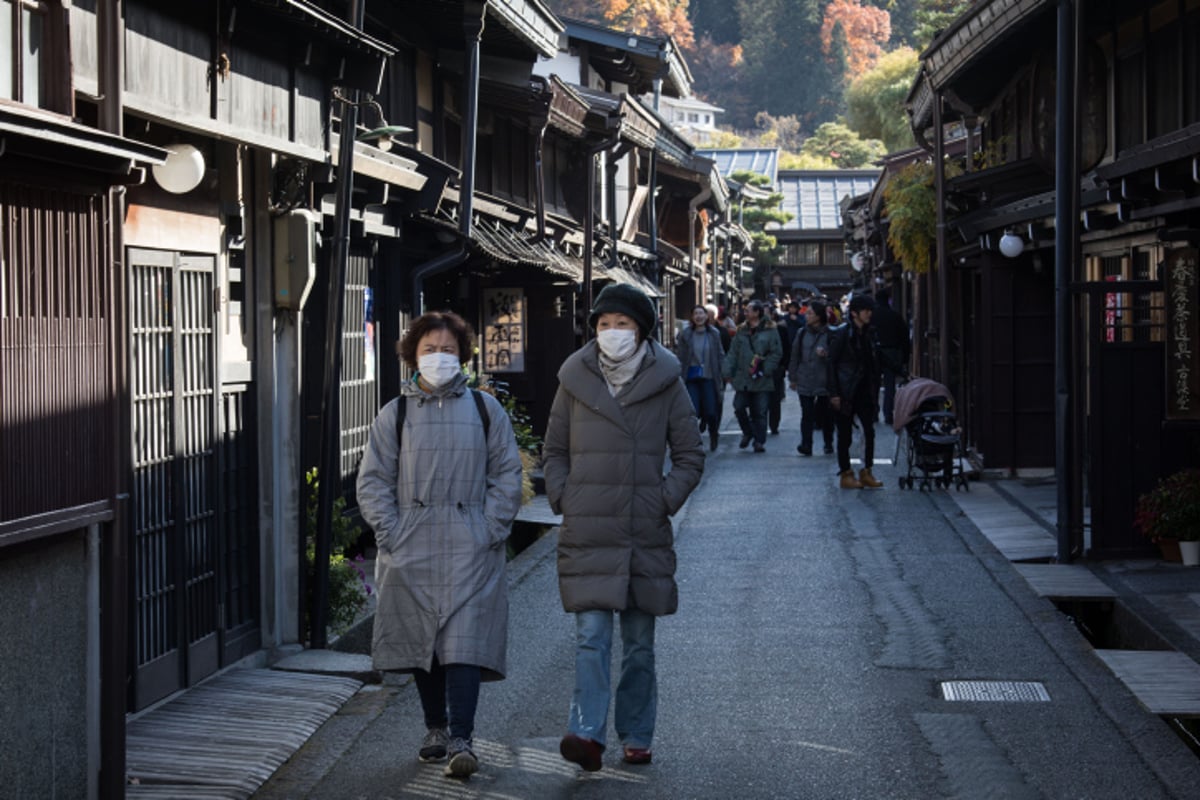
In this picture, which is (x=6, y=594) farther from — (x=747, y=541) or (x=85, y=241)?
(x=747, y=541)

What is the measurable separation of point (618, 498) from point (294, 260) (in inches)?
128

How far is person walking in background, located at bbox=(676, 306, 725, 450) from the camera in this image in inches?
901

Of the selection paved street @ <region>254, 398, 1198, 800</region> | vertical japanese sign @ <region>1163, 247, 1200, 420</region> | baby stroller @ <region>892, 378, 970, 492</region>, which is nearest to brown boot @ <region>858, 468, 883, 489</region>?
baby stroller @ <region>892, 378, 970, 492</region>

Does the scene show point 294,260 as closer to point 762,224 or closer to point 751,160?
point 762,224

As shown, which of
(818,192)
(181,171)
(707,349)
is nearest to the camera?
(181,171)

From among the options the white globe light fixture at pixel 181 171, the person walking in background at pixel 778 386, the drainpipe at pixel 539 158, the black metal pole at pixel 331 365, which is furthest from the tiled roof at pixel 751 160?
the white globe light fixture at pixel 181 171

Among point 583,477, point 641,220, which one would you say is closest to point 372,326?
point 583,477

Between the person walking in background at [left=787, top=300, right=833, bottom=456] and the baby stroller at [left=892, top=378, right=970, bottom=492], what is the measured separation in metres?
2.69

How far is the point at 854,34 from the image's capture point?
5039 inches

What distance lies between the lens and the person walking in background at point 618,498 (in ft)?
22.9

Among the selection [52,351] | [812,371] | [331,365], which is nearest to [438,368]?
[52,351]

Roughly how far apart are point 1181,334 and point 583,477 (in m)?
6.76

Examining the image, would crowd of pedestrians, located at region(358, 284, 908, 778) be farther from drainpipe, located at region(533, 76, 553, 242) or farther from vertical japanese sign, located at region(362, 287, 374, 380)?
drainpipe, located at region(533, 76, 553, 242)

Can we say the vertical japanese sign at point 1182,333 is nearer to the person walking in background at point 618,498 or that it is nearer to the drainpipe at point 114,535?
the person walking in background at point 618,498
